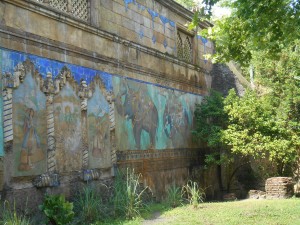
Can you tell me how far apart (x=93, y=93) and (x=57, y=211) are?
2977 mm

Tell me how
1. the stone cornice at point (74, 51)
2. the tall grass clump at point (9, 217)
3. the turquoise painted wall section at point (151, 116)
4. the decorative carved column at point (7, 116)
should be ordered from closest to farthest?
the tall grass clump at point (9, 217) < the decorative carved column at point (7, 116) < the stone cornice at point (74, 51) < the turquoise painted wall section at point (151, 116)

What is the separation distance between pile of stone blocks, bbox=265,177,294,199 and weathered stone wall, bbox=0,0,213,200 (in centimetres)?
240

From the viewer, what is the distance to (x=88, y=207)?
7258 millimetres

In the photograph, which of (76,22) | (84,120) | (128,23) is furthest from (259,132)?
(76,22)

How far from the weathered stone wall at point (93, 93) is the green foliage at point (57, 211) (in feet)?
2.04

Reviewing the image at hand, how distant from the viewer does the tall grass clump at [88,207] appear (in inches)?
284

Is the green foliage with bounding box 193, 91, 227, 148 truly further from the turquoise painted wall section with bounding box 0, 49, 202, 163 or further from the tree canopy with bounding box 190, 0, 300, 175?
the turquoise painted wall section with bounding box 0, 49, 202, 163

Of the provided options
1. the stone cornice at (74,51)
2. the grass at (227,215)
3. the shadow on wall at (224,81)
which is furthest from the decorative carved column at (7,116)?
the shadow on wall at (224,81)

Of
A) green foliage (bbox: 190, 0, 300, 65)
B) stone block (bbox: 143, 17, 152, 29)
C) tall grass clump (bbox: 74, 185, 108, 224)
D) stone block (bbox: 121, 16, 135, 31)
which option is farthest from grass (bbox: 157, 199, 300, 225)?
stone block (bbox: 143, 17, 152, 29)

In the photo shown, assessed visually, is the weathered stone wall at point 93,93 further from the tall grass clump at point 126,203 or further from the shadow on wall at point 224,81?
the shadow on wall at point 224,81

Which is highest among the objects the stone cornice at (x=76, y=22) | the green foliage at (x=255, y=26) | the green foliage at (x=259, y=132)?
the stone cornice at (x=76, y=22)

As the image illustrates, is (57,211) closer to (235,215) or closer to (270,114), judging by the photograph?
(235,215)

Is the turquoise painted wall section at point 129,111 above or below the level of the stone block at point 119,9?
below

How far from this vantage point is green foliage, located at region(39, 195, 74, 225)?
6.48 metres
